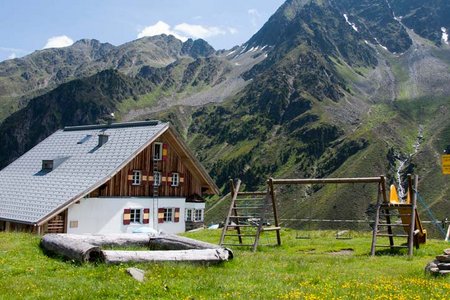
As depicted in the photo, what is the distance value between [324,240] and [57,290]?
18.2 m

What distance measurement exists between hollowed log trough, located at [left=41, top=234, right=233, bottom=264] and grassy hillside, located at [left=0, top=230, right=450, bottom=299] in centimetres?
33

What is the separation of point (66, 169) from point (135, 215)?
694cm

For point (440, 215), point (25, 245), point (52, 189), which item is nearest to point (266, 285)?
point (25, 245)

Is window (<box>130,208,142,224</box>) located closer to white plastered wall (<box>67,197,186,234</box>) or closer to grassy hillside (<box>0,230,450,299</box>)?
white plastered wall (<box>67,197,186,234</box>)

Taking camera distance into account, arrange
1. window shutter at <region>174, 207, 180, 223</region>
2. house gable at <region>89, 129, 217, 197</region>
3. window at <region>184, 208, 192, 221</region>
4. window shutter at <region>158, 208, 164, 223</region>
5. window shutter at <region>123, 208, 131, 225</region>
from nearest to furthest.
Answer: window shutter at <region>123, 208, 131, 225</region>, house gable at <region>89, 129, 217, 197</region>, window shutter at <region>158, 208, 164, 223</region>, window shutter at <region>174, 207, 180, 223</region>, window at <region>184, 208, 192, 221</region>

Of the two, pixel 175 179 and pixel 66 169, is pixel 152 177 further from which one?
pixel 66 169

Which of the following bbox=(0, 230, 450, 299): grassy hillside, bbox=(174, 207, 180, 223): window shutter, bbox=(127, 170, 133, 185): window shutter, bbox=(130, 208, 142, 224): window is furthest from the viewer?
bbox=(174, 207, 180, 223): window shutter

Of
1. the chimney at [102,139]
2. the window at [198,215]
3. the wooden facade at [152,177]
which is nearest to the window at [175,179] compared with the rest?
the wooden facade at [152,177]

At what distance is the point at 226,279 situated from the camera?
13.5m

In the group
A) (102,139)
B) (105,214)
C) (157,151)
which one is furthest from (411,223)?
(102,139)

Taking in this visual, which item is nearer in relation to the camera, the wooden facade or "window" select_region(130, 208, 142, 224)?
the wooden facade

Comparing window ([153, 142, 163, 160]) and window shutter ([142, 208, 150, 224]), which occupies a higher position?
window ([153, 142, 163, 160])

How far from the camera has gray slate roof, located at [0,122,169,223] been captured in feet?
125

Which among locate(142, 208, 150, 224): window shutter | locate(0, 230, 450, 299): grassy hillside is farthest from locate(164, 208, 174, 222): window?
locate(0, 230, 450, 299): grassy hillside
